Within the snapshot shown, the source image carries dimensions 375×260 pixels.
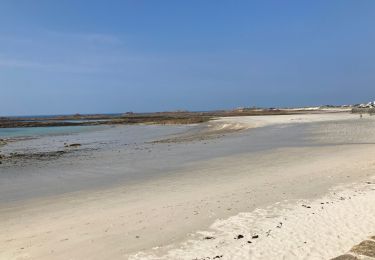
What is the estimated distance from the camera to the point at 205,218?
8.70 metres

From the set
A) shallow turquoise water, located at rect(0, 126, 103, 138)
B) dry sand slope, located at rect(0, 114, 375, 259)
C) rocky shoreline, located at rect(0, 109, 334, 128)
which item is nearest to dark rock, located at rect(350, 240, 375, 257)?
dry sand slope, located at rect(0, 114, 375, 259)

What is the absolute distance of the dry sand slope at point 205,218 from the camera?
6.81 meters

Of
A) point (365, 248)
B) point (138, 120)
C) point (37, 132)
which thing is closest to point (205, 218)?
point (365, 248)

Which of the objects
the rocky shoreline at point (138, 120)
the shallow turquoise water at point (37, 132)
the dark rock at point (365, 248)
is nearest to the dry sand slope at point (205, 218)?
the dark rock at point (365, 248)

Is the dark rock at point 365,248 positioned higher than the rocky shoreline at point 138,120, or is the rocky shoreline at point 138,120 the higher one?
the rocky shoreline at point 138,120

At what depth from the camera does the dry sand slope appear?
6812 mm

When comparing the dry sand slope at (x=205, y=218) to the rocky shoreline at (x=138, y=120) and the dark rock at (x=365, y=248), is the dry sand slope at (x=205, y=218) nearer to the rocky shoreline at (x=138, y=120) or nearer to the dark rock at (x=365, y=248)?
the dark rock at (x=365, y=248)

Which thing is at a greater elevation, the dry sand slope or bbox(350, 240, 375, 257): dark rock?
bbox(350, 240, 375, 257): dark rock

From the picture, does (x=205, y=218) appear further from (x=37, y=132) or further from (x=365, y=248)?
(x=37, y=132)

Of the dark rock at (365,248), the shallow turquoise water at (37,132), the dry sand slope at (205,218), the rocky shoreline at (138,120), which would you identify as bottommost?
the shallow turquoise water at (37,132)

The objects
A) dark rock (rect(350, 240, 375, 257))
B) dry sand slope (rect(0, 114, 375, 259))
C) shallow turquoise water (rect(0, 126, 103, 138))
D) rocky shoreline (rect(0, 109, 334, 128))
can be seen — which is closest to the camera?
dark rock (rect(350, 240, 375, 257))

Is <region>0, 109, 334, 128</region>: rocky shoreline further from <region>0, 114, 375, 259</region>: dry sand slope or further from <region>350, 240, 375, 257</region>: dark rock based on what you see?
<region>350, 240, 375, 257</region>: dark rock

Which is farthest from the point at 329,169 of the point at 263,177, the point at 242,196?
the point at 242,196

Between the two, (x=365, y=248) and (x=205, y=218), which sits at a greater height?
(x=365, y=248)
